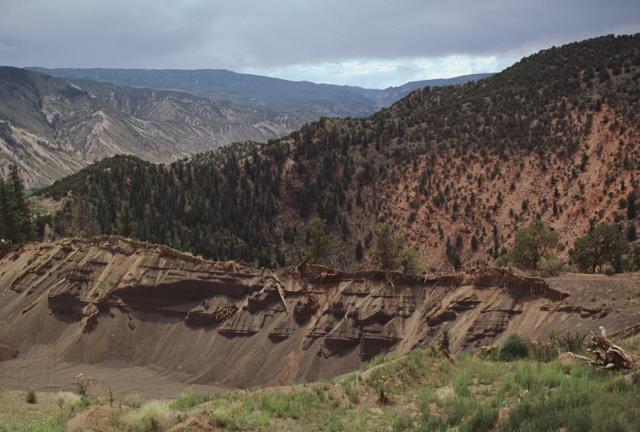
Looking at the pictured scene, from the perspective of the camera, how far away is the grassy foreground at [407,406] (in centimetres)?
1299

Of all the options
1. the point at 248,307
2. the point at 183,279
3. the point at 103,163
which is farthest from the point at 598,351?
the point at 103,163

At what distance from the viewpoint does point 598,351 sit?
16031 millimetres

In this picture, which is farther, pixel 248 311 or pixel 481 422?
pixel 248 311

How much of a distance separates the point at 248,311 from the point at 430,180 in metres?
51.1

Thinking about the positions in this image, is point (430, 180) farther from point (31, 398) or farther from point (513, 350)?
point (31, 398)

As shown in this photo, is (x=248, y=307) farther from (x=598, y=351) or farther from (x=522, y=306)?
(x=598, y=351)

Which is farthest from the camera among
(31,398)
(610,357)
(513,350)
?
(513,350)

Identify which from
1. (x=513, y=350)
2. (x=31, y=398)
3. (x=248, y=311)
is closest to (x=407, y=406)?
(x=513, y=350)

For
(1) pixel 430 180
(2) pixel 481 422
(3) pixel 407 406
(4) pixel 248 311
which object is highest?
(1) pixel 430 180

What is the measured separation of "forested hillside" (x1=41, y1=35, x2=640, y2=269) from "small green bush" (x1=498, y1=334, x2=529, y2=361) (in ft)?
150

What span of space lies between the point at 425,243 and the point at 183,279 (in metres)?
43.5

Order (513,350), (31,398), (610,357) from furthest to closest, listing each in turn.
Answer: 1. (513,350)
2. (31,398)
3. (610,357)

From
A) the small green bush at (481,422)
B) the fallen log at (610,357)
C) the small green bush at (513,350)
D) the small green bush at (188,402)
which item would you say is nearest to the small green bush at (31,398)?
the small green bush at (188,402)

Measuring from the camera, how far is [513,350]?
21.0 meters
